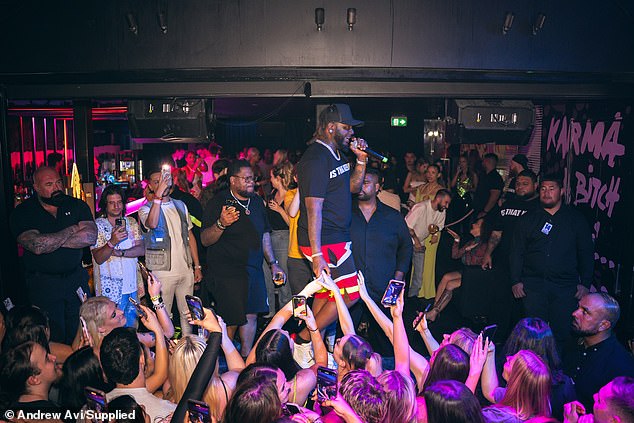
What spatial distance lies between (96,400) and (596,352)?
9.82 ft

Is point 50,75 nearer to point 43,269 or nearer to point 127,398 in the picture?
point 43,269

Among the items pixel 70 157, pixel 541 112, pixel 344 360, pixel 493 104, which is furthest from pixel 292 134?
pixel 344 360

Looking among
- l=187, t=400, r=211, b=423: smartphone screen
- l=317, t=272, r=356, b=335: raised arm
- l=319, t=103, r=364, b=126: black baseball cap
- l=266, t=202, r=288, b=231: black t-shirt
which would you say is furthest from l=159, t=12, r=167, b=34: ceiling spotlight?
l=187, t=400, r=211, b=423: smartphone screen

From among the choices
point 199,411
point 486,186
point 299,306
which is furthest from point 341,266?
point 486,186

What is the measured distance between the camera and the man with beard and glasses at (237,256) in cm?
472

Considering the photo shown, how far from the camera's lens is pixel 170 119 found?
4988 mm

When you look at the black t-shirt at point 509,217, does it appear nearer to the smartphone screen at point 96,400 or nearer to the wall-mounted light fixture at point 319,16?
the wall-mounted light fixture at point 319,16

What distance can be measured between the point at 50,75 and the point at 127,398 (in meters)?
3.26

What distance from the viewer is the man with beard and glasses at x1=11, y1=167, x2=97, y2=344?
4.62 m

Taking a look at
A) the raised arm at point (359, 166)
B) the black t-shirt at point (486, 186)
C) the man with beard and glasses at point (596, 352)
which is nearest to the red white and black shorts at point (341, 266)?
the raised arm at point (359, 166)

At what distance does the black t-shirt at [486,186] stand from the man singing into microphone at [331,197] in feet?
16.3

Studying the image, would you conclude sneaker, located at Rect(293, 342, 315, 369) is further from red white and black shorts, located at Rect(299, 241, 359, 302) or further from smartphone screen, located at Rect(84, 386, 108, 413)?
smartphone screen, located at Rect(84, 386, 108, 413)

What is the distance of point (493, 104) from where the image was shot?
5180 millimetres

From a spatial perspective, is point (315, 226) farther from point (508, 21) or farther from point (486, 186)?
point (486, 186)
